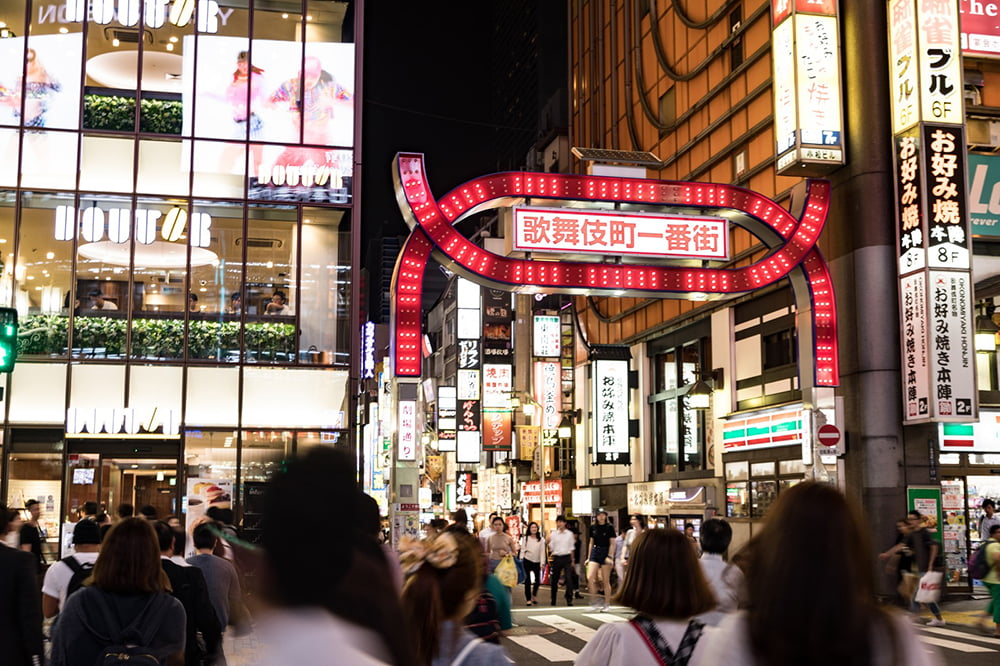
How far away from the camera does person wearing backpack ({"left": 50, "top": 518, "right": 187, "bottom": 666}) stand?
19.2 ft

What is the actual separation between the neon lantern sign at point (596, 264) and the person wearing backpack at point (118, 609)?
15.1 metres

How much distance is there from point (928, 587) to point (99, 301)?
63.6ft

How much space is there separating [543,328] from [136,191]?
19752 millimetres

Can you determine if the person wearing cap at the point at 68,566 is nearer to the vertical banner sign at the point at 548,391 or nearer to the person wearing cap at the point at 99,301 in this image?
the person wearing cap at the point at 99,301

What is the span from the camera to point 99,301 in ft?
87.6

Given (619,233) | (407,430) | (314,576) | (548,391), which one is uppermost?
(619,233)

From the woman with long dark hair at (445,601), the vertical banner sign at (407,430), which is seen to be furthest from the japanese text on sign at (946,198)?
the woman with long dark hair at (445,601)

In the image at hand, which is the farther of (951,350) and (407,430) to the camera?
(951,350)

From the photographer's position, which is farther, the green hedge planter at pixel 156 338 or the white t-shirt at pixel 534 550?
the green hedge planter at pixel 156 338

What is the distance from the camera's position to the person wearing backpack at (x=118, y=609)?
5.86m

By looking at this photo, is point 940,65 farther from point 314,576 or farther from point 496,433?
point 496,433

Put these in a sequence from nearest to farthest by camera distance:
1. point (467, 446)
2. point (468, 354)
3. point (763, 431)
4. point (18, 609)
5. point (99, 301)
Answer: point (18, 609)
point (99, 301)
point (763, 431)
point (467, 446)
point (468, 354)

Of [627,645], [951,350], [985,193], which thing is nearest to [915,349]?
[951,350]

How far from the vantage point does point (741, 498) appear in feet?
94.1
